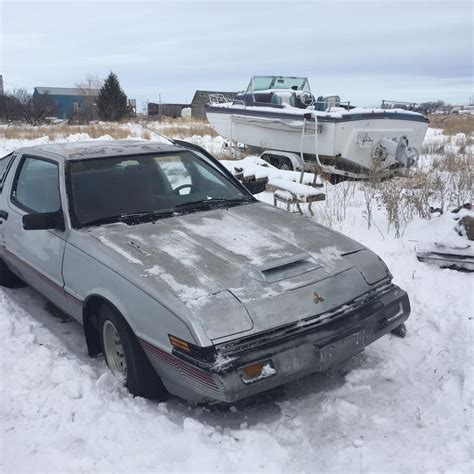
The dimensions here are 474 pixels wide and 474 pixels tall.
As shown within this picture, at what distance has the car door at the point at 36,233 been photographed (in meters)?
3.71

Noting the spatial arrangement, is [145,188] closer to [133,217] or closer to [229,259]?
[133,217]

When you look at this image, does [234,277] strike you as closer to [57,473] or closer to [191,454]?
[191,454]

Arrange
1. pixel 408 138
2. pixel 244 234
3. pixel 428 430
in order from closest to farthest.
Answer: pixel 428 430 → pixel 244 234 → pixel 408 138

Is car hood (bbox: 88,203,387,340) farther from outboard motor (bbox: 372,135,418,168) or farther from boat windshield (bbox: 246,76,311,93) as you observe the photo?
boat windshield (bbox: 246,76,311,93)

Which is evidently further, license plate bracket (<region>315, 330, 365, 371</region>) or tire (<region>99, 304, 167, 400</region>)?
tire (<region>99, 304, 167, 400</region>)

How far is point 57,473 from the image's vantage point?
96.6 inches

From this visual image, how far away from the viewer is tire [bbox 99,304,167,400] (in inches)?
115

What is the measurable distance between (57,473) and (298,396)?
1.40 metres

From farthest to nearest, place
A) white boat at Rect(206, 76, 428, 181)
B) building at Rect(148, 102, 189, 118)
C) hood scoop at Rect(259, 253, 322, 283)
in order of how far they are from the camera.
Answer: building at Rect(148, 102, 189, 118), white boat at Rect(206, 76, 428, 181), hood scoop at Rect(259, 253, 322, 283)

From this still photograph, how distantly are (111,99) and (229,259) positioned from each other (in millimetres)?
39486

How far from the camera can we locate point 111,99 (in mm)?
39875

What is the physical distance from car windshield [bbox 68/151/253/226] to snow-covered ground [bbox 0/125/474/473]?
3.41 ft

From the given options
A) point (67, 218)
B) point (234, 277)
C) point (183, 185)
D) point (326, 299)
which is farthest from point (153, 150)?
point (326, 299)

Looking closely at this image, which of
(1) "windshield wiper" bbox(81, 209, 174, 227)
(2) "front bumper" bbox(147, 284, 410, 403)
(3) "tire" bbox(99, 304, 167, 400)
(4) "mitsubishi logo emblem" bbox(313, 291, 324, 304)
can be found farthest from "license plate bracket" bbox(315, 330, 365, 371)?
(1) "windshield wiper" bbox(81, 209, 174, 227)
